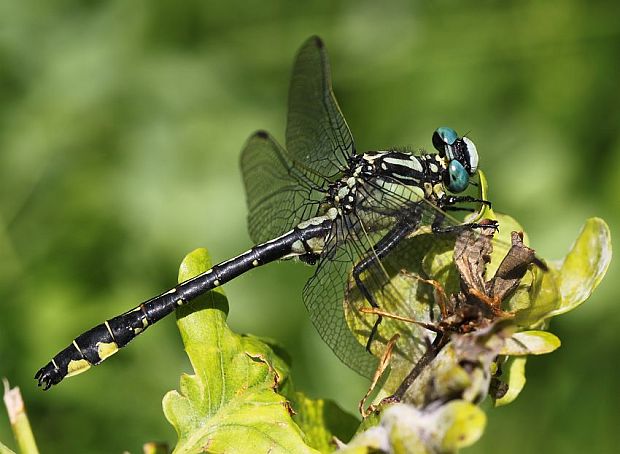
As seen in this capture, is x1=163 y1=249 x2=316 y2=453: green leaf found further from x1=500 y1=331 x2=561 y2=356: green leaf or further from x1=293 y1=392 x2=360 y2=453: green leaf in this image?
x1=500 y1=331 x2=561 y2=356: green leaf

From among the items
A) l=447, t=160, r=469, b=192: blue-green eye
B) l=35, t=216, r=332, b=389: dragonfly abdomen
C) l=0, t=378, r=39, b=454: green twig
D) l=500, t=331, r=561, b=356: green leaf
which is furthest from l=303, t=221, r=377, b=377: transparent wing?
l=0, t=378, r=39, b=454: green twig

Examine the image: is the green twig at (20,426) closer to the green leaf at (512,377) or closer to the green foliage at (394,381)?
the green foliage at (394,381)

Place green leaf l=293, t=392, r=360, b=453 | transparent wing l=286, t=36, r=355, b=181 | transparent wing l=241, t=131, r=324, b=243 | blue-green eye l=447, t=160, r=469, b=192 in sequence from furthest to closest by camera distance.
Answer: transparent wing l=286, t=36, r=355, b=181 < transparent wing l=241, t=131, r=324, b=243 < blue-green eye l=447, t=160, r=469, b=192 < green leaf l=293, t=392, r=360, b=453

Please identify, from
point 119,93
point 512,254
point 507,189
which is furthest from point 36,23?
point 512,254

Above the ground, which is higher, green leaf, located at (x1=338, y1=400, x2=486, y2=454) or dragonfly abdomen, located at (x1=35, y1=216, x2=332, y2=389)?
dragonfly abdomen, located at (x1=35, y1=216, x2=332, y2=389)

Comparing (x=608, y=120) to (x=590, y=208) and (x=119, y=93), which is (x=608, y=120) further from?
(x=119, y=93)

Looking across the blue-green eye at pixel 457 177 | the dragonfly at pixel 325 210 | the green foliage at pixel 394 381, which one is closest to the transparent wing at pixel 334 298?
the dragonfly at pixel 325 210

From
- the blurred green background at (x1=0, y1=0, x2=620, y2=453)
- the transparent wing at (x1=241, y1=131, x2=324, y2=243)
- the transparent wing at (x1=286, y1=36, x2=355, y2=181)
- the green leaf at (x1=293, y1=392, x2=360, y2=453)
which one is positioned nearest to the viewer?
the green leaf at (x1=293, y1=392, x2=360, y2=453)

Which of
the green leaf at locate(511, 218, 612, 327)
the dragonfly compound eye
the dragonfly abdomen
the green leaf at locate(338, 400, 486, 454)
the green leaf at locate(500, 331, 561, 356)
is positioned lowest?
the green leaf at locate(338, 400, 486, 454)
